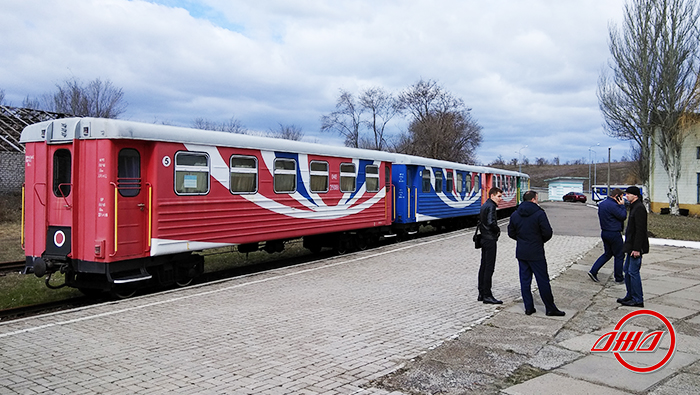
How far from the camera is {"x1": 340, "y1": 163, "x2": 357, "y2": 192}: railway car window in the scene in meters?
14.2

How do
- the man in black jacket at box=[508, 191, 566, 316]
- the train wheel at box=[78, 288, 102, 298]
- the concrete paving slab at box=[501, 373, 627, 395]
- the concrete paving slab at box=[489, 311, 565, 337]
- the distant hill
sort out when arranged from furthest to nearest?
the distant hill → the train wheel at box=[78, 288, 102, 298] → the man in black jacket at box=[508, 191, 566, 316] → the concrete paving slab at box=[489, 311, 565, 337] → the concrete paving slab at box=[501, 373, 627, 395]

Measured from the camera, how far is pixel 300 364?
5445 mm

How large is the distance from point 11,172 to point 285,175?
24.2m

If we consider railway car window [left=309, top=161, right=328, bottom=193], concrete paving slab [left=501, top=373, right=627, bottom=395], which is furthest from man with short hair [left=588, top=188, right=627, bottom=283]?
railway car window [left=309, top=161, right=328, bottom=193]

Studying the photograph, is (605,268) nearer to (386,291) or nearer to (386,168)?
(386,291)

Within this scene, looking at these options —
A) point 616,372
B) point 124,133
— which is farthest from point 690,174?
point 124,133

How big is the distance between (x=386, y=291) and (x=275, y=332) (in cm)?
308

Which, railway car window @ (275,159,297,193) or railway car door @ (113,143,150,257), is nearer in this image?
railway car door @ (113,143,150,257)

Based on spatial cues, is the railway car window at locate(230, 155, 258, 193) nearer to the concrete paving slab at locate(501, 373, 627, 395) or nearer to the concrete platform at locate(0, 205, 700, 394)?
the concrete platform at locate(0, 205, 700, 394)

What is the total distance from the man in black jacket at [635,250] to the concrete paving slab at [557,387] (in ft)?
12.2

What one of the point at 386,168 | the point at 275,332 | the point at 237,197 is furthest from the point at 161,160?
the point at 386,168

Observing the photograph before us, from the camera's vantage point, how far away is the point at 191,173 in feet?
31.6

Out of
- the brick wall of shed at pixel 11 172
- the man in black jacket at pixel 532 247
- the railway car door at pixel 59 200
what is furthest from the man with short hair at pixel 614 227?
the brick wall of shed at pixel 11 172

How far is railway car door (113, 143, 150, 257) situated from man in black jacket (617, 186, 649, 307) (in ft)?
24.5
